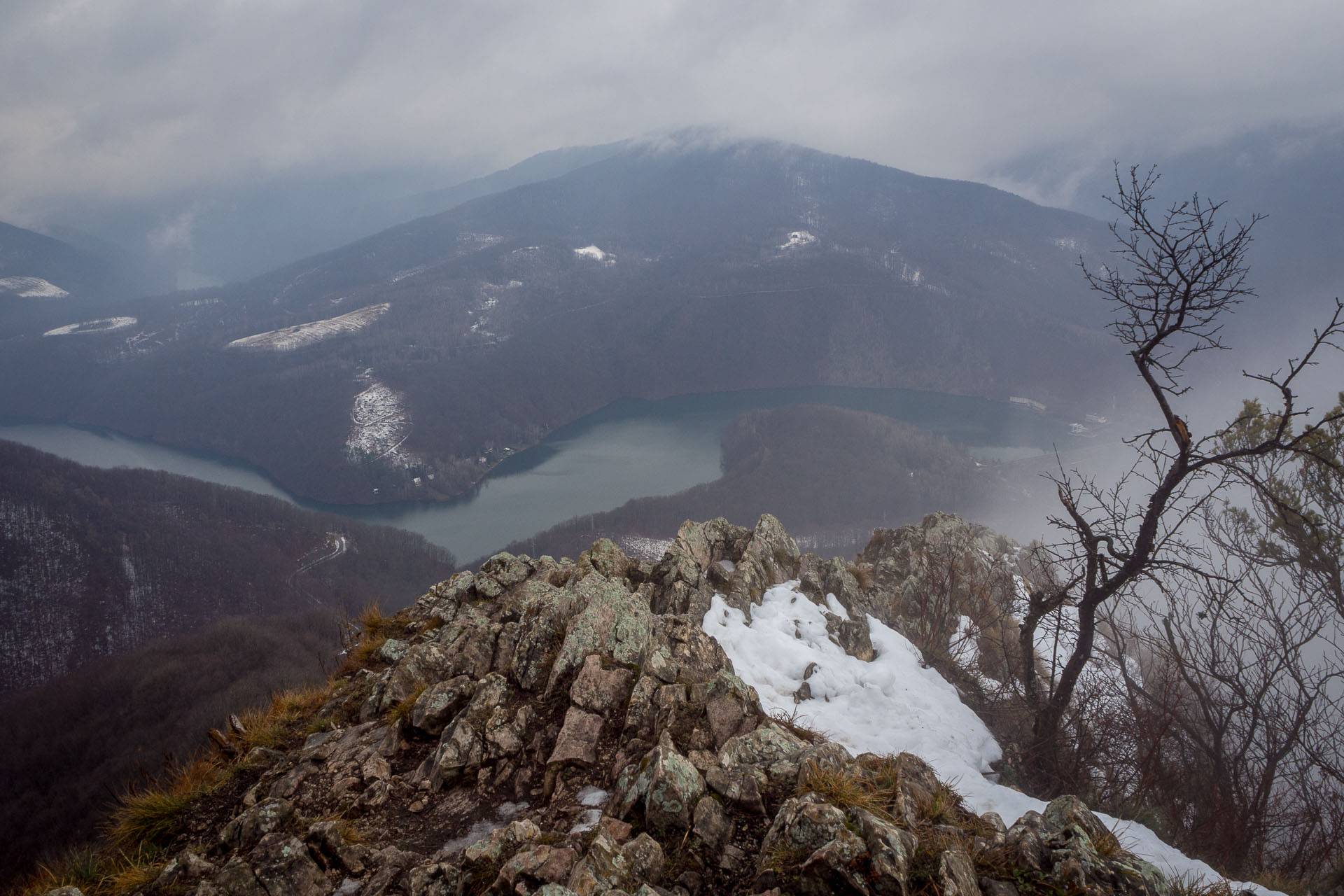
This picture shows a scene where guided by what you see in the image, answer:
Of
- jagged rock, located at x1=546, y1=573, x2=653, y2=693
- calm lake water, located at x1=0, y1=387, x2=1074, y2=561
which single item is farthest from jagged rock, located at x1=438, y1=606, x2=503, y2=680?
calm lake water, located at x1=0, y1=387, x2=1074, y2=561

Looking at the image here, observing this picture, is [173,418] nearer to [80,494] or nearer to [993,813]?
[80,494]

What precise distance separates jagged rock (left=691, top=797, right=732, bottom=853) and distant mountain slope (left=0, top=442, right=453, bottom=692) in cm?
6090

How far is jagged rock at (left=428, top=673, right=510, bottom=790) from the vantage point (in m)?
5.98

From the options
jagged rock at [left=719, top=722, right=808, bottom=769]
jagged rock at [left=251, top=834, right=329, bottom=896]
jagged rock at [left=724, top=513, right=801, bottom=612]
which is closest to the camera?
jagged rock at [left=251, top=834, right=329, bottom=896]

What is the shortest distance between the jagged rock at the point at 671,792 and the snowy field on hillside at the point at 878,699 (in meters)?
2.95

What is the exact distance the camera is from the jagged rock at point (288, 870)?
4680 mm

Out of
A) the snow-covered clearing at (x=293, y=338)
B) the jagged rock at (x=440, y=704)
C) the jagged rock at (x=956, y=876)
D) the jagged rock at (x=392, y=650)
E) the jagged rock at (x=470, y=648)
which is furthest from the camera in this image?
the snow-covered clearing at (x=293, y=338)

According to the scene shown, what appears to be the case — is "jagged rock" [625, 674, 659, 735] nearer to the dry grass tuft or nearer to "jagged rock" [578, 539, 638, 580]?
the dry grass tuft

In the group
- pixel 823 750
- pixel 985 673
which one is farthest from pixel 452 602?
pixel 985 673

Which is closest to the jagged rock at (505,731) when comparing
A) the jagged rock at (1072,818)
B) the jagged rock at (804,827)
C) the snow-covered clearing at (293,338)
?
the jagged rock at (804,827)

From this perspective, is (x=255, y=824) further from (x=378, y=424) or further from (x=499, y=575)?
(x=378, y=424)

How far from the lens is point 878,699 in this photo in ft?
28.8

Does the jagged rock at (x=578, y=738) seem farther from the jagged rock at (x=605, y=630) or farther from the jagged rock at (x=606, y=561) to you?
the jagged rock at (x=606, y=561)

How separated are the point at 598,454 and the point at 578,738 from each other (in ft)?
413
